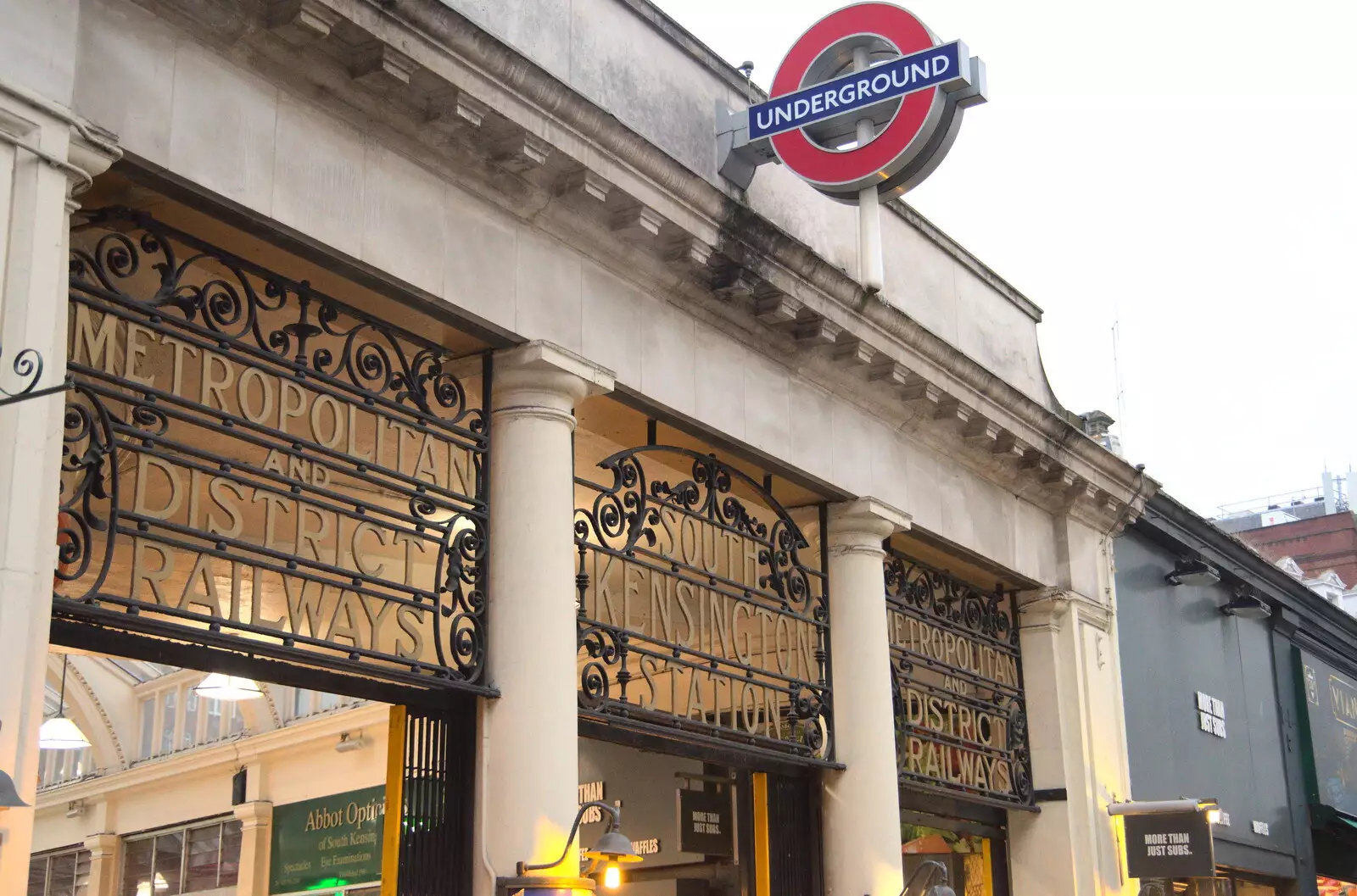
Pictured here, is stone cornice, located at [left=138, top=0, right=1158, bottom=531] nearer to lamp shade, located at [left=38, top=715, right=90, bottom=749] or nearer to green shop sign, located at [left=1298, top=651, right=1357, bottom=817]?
green shop sign, located at [left=1298, top=651, right=1357, bottom=817]

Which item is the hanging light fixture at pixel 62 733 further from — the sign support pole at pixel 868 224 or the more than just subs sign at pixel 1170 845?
the more than just subs sign at pixel 1170 845

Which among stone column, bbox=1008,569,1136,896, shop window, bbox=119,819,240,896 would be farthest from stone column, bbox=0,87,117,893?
shop window, bbox=119,819,240,896

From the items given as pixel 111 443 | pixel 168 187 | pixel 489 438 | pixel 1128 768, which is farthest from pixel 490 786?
pixel 1128 768

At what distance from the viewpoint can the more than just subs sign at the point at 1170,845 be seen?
16.5 m

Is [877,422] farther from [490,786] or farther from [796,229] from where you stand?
[490,786]

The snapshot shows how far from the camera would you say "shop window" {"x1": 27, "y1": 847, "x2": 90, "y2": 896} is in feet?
80.9

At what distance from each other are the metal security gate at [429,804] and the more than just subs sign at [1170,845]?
925 centimetres

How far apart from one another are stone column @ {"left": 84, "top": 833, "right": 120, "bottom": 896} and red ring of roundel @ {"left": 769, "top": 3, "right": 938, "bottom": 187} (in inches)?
631

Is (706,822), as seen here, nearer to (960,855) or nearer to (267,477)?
(960,855)

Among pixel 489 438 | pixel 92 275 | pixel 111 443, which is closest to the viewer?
pixel 111 443

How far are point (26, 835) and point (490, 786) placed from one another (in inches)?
132

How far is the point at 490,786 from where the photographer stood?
9.88m

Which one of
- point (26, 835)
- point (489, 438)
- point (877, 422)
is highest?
point (877, 422)

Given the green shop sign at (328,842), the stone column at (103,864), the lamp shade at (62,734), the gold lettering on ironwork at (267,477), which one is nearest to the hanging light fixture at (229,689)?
the green shop sign at (328,842)
